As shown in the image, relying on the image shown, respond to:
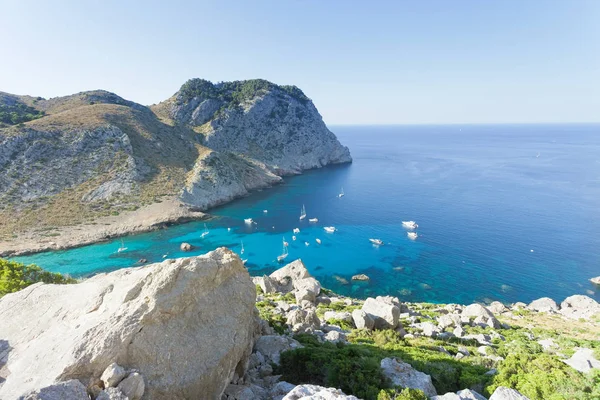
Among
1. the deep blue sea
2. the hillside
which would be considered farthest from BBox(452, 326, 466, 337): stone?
the hillside

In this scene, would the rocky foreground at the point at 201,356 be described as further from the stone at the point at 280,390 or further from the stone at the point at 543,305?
the stone at the point at 543,305

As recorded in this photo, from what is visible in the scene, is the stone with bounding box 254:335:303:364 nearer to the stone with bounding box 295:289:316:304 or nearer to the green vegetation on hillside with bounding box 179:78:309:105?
the stone with bounding box 295:289:316:304

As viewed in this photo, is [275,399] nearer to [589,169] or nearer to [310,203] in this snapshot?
[310,203]

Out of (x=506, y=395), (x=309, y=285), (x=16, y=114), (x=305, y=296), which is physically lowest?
(x=309, y=285)

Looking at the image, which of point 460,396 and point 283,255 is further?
point 283,255

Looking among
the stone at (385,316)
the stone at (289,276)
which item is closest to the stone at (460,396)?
the stone at (385,316)

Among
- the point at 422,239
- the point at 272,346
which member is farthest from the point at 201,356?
the point at 422,239

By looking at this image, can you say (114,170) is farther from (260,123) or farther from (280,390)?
(280,390)
